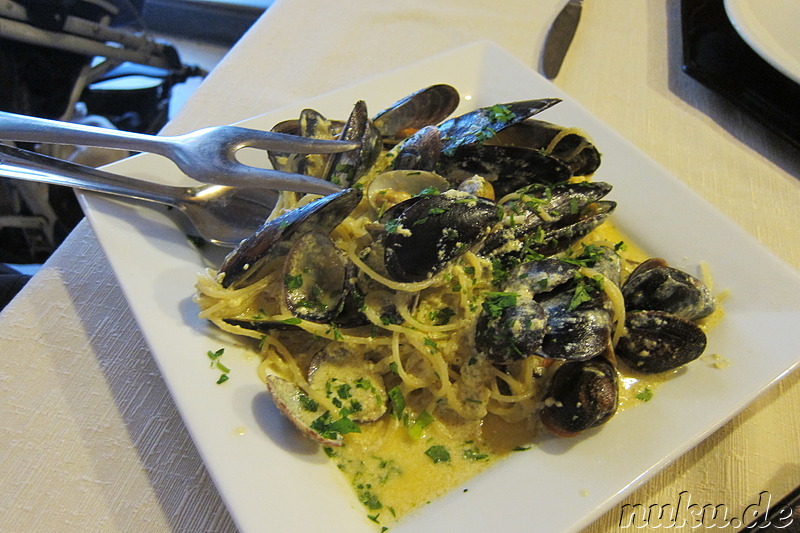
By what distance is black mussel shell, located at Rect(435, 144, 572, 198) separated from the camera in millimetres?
2113

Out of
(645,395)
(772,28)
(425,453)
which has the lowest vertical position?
(425,453)

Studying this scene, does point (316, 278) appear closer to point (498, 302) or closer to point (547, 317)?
point (498, 302)

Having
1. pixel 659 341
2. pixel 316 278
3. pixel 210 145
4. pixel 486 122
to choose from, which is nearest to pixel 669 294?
pixel 659 341

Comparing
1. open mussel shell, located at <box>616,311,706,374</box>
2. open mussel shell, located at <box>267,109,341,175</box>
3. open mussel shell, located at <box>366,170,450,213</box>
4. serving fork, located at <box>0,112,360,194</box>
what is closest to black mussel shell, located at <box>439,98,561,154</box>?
open mussel shell, located at <box>366,170,450,213</box>

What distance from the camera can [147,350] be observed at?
6.68 ft

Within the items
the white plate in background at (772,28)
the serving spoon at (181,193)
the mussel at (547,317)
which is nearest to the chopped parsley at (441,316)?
the mussel at (547,317)

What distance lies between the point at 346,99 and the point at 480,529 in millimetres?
1988

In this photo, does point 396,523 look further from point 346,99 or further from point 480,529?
point 346,99

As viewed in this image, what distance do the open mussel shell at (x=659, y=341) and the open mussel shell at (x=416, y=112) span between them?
4.05ft

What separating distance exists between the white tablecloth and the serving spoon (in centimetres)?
42

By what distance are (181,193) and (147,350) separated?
63cm

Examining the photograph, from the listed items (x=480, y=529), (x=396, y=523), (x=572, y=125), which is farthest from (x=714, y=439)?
(x=572, y=125)

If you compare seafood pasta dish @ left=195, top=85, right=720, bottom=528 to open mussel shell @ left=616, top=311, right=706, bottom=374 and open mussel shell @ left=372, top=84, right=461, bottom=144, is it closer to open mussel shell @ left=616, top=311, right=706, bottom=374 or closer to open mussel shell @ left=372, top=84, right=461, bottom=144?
open mussel shell @ left=616, top=311, right=706, bottom=374

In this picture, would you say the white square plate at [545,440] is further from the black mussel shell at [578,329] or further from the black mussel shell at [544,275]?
the black mussel shell at [544,275]
